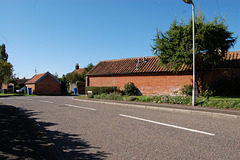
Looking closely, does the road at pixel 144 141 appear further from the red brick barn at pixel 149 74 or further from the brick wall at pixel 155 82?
the brick wall at pixel 155 82

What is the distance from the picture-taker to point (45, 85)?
40.8m

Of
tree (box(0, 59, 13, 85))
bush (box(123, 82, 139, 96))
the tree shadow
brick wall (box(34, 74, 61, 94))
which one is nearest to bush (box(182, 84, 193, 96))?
bush (box(123, 82, 139, 96))

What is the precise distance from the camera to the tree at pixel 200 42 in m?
13.7

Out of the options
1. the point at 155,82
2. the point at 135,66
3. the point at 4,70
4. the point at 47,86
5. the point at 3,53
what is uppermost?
the point at 3,53

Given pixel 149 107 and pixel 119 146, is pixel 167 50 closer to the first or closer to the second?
pixel 149 107

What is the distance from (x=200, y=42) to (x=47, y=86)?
35.1m

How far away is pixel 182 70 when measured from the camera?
57.9 feet

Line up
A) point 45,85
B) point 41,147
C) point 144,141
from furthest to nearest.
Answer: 1. point 45,85
2. point 144,141
3. point 41,147

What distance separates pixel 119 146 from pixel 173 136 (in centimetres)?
170

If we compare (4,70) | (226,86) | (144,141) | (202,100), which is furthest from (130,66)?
(4,70)

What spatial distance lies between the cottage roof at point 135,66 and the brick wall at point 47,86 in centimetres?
1880

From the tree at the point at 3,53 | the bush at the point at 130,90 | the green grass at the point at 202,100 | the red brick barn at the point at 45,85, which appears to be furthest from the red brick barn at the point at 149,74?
the tree at the point at 3,53

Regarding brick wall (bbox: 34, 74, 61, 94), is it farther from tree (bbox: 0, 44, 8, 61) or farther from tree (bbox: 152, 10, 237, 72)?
tree (bbox: 152, 10, 237, 72)

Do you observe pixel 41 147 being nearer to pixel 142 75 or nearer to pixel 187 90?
pixel 187 90
